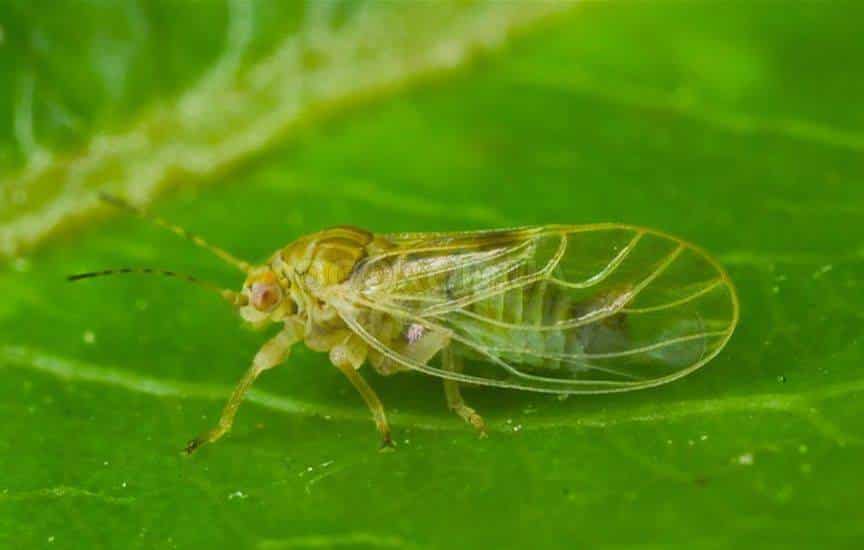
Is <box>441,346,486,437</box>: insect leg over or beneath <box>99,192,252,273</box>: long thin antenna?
beneath

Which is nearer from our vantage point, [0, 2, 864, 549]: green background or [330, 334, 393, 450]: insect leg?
[0, 2, 864, 549]: green background

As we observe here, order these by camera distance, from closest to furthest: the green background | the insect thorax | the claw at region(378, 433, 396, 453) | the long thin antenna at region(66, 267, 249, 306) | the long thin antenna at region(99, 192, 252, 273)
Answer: the green background, the claw at region(378, 433, 396, 453), the insect thorax, the long thin antenna at region(66, 267, 249, 306), the long thin antenna at region(99, 192, 252, 273)

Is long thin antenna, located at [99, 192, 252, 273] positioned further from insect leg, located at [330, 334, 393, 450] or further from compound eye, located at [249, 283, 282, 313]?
insect leg, located at [330, 334, 393, 450]

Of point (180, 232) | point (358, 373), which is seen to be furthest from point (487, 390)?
point (180, 232)

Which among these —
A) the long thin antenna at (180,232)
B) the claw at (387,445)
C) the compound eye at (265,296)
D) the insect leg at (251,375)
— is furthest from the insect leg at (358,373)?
the long thin antenna at (180,232)

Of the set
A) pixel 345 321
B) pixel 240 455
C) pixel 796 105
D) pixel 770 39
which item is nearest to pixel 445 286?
pixel 345 321

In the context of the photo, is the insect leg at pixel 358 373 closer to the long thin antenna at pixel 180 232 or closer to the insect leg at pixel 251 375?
the insect leg at pixel 251 375

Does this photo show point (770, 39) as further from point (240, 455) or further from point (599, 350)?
point (240, 455)

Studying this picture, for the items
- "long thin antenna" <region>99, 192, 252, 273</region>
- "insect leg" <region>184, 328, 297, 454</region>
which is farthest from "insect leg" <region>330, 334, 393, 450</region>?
"long thin antenna" <region>99, 192, 252, 273</region>
